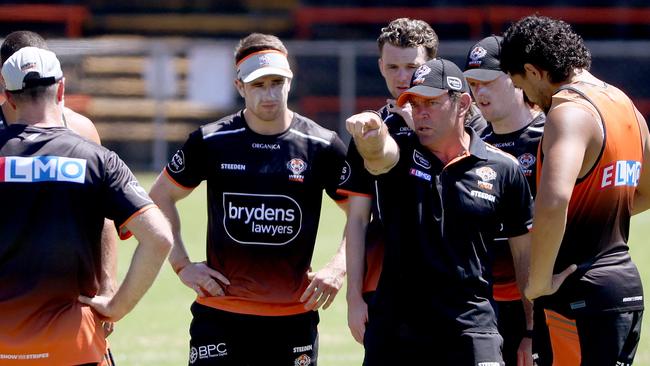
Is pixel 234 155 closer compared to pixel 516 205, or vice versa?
pixel 516 205

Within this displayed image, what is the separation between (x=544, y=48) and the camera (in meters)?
5.52

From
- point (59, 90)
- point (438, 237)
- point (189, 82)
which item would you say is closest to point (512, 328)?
point (438, 237)

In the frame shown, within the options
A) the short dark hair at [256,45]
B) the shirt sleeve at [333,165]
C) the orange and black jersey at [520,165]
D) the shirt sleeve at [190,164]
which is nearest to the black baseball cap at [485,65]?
the orange and black jersey at [520,165]

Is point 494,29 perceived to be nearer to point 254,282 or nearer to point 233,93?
point 233,93

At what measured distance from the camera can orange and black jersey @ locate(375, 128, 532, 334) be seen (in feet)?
17.8

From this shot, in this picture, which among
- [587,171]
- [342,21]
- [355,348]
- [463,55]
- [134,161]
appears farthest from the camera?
[342,21]

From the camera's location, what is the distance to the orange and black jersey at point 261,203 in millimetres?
6395

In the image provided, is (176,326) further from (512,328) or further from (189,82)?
(189,82)

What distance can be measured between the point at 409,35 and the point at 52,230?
2.51 metres

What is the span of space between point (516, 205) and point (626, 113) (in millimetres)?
696

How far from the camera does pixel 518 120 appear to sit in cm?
679

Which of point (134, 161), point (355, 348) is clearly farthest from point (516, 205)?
point (134, 161)

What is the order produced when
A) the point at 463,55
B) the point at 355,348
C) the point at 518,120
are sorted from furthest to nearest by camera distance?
the point at 463,55
the point at 355,348
the point at 518,120

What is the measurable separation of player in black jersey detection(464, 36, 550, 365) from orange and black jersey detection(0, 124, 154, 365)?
90.2 inches
